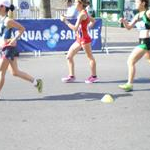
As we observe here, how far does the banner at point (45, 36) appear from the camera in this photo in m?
14.1

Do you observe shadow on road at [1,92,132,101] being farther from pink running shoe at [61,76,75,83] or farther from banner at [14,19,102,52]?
banner at [14,19,102,52]

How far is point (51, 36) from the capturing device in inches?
560

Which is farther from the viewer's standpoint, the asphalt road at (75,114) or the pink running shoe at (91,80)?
the pink running shoe at (91,80)

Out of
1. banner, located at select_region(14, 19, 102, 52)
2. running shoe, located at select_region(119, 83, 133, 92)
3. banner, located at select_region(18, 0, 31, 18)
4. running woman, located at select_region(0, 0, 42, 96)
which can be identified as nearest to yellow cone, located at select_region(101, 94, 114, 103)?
running shoe, located at select_region(119, 83, 133, 92)

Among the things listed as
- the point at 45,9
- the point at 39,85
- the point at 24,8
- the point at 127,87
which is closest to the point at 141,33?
the point at 127,87

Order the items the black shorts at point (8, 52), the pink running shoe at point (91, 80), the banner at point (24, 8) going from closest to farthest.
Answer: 1. the black shorts at point (8, 52)
2. the pink running shoe at point (91, 80)
3. the banner at point (24, 8)

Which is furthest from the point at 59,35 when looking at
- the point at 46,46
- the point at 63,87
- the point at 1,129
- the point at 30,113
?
the point at 1,129

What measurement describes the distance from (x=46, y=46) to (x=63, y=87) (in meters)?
5.17

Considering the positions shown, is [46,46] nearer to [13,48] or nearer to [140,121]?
[13,48]

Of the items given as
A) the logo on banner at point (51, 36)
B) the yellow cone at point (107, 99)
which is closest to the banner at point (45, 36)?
the logo on banner at point (51, 36)

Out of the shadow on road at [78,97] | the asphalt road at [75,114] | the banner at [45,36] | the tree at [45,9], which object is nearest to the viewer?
the asphalt road at [75,114]

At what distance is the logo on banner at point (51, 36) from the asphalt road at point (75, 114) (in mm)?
3180

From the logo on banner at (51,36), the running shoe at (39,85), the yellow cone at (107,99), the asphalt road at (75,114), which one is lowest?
the asphalt road at (75,114)

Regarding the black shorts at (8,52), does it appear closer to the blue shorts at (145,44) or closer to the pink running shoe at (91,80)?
the pink running shoe at (91,80)
